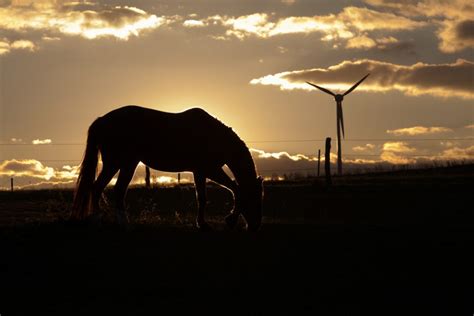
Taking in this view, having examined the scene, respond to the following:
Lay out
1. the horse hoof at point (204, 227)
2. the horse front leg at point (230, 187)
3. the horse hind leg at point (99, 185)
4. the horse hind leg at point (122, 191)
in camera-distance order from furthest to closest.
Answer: the horse front leg at point (230, 187) < the horse hoof at point (204, 227) < the horse hind leg at point (99, 185) < the horse hind leg at point (122, 191)

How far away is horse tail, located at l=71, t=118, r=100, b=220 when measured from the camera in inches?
533

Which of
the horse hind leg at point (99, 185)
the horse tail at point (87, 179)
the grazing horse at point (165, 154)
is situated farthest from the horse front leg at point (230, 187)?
the horse tail at point (87, 179)

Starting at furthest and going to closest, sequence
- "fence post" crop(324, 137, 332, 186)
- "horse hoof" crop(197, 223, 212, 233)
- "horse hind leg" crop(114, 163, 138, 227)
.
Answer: "fence post" crop(324, 137, 332, 186), "horse hoof" crop(197, 223, 212, 233), "horse hind leg" crop(114, 163, 138, 227)

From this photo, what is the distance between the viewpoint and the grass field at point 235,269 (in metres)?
8.84

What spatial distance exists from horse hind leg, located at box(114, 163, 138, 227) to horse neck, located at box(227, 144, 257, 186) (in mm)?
2032

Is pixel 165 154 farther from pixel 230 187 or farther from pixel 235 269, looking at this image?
pixel 235 269

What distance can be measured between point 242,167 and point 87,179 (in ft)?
10.2

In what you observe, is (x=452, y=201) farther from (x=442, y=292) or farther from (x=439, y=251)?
(x=442, y=292)

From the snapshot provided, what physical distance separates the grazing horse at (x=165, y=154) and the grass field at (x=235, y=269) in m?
0.58

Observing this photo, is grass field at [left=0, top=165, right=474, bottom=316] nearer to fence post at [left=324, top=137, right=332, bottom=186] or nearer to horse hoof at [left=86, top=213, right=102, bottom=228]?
horse hoof at [left=86, top=213, right=102, bottom=228]

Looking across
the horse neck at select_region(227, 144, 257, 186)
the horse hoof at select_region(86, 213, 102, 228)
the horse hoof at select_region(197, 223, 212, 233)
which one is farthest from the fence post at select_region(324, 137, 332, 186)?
the horse hoof at select_region(86, 213, 102, 228)

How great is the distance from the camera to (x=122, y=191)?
43.7 feet

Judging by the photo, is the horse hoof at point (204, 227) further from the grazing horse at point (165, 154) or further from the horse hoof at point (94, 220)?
the horse hoof at point (94, 220)

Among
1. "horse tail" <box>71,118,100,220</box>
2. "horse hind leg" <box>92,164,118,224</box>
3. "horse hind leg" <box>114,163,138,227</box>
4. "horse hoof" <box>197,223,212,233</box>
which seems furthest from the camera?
"horse hoof" <box>197,223,212,233</box>
